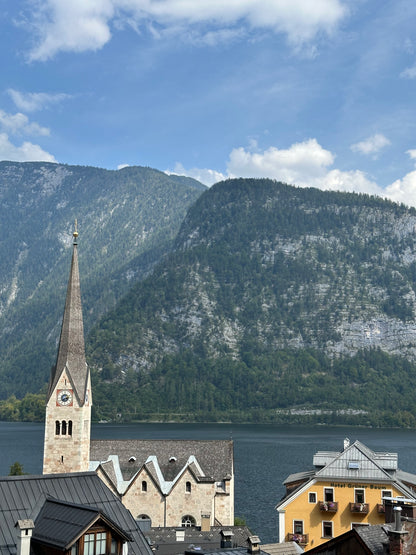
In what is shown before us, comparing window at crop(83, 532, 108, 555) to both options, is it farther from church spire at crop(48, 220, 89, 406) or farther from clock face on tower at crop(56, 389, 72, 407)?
clock face on tower at crop(56, 389, 72, 407)

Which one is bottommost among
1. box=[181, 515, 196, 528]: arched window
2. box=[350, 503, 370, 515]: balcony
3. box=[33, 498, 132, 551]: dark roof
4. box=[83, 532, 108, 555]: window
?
box=[181, 515, 196, 528]: arched window

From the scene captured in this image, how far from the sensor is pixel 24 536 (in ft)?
92.0

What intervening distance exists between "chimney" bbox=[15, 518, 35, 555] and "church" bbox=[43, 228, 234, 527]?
4284 centimetres

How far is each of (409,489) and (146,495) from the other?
89.4 ft

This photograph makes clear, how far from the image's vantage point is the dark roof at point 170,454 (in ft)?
257

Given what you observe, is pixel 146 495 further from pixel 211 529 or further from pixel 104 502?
pixel 104 502

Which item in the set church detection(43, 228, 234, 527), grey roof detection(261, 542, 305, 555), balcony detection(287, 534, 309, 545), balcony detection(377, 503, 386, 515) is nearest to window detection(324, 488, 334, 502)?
balcony detection(287, 534, 309, 545)

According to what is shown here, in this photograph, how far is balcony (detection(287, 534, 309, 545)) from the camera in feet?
197

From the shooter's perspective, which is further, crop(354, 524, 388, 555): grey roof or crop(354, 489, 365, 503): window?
crop(354, 489, 365, 503): window

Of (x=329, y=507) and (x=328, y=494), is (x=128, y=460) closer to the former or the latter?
(x=328, y=494)

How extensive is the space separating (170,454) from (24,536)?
5352 centimetres

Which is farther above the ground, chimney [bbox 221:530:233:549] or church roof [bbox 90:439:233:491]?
church roof [bbox 90:439:233:491]

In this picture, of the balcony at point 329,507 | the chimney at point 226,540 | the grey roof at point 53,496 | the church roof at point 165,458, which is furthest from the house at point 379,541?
the church roof at point 165,458

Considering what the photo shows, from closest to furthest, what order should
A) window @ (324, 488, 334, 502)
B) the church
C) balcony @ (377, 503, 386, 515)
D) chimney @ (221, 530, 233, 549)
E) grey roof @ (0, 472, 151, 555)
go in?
1. grey roof @ (0, 472, 151, 555)
2. chimney @ (221, 530, 233, 549)
3. balcony @ (377, 503, 386, 515)
4. window @ (324, 488, 334, 502)
5. the church
